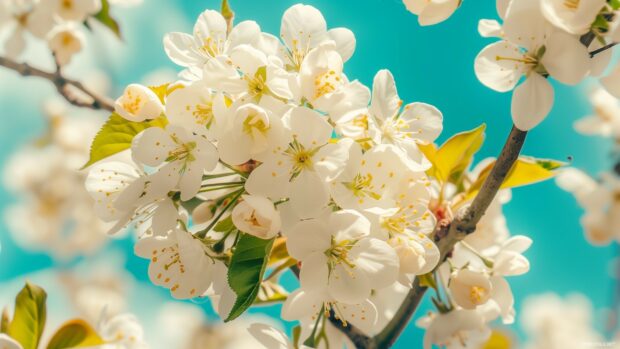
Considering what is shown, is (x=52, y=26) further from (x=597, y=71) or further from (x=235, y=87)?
(x=597, y=71)

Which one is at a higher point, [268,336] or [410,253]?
[410,253]

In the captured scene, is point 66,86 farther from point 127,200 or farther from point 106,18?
point 127,200

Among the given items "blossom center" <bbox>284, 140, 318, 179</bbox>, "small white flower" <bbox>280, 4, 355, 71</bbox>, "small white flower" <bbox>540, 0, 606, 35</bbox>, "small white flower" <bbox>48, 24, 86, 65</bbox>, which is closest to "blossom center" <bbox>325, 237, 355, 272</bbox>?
"blossom center" <bbox>284, 140, 318, 179</bbox>

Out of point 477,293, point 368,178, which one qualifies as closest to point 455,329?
point 477,293

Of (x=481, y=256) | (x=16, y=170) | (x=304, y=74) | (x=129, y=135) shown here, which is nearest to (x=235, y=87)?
(x=304, y=74)

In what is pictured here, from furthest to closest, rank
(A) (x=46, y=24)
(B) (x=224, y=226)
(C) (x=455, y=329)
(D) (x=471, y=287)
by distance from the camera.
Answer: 1. (A) (x=46, y=24)
2. (C) (x=455, y=329)
3. (D) (x=471, y=287)
4. (B) (x=224, y=226)

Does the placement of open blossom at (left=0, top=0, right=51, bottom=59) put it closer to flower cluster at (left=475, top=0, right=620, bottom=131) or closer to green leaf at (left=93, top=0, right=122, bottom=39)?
green leaf at (left=93, top=0, right=122, bottom=39)
